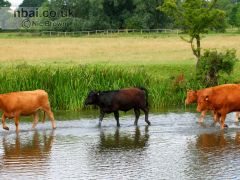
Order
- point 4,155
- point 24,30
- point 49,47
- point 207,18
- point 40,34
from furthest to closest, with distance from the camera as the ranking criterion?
1. point 24,30
2. point 40,34
3. point 49,47
4. point 207,18
5. point 4,155

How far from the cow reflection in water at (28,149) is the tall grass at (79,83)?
6693 mm

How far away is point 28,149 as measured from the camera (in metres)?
17.9

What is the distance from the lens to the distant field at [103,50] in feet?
152

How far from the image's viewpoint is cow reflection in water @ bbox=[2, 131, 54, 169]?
1609 cm

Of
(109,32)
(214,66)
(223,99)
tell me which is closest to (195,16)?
(214,66)

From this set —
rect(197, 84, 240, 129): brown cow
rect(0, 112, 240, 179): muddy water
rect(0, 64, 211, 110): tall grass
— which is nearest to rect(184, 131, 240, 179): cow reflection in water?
rect(0, 112, 240, 179): muddy water

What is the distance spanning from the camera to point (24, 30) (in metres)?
82.4

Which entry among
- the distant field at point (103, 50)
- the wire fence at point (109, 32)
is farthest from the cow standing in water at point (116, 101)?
the wire fence at point (109, 32)

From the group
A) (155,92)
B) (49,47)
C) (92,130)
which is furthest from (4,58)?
(92,130)

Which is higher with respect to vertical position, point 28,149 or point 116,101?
point 116,101

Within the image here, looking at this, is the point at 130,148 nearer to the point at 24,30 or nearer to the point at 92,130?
the point at 92,130

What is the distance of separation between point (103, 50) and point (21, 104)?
33220 mm

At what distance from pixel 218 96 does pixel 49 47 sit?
37221mm

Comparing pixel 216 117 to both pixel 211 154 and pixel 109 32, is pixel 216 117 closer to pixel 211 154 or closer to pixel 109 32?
pixel 211 154
